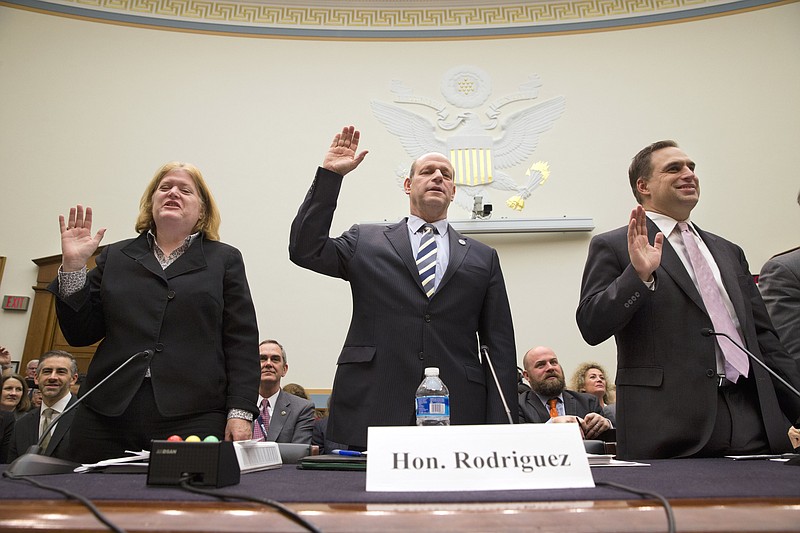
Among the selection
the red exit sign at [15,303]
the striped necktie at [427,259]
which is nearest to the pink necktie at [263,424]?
the striped necktie at [427,259]

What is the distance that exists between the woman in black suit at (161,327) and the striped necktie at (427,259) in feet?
1.72

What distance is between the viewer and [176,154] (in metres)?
6.55

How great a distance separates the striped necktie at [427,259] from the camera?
1.85 m

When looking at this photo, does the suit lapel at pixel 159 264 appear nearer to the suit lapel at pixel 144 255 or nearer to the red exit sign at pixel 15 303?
the suit lapel at pixel 144 255

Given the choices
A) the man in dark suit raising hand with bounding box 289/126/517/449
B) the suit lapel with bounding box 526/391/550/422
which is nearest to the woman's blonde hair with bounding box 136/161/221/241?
the man in dark suit raising hand with bounding box 289/126/517/449

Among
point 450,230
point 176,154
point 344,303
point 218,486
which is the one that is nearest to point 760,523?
point 218,486

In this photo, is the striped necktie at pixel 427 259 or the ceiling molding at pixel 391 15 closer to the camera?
the striped necktie at pixel 427 259

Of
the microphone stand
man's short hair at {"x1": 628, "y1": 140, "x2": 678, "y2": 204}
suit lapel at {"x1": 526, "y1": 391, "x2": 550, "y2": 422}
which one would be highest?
man's short hair at {"x1": 628, "y1": 140, "x2": 678, "y2": 204}

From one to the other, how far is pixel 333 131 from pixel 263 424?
13.1 ft

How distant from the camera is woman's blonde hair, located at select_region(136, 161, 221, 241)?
1849mm

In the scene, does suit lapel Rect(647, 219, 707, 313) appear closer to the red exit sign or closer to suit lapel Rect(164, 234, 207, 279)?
suit lapel Rect(164, 234, 207, 279)

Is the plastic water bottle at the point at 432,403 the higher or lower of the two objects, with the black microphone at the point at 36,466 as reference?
higher

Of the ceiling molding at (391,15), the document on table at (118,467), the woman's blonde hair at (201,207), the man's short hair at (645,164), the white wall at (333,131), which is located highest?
the ceiling molding at (391,15)

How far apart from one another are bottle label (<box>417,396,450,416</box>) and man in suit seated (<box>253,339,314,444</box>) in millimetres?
1960
